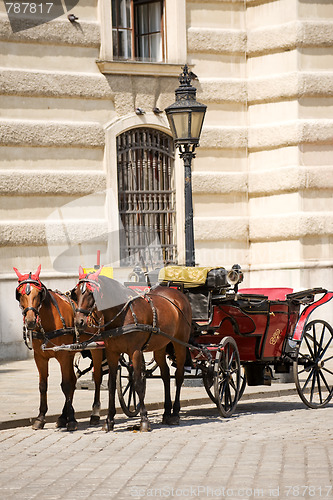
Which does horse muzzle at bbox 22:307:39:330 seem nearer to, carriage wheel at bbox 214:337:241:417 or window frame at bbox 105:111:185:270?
carriage wheel at bbox 214:337:241:417

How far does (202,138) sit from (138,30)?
2421 millimetres

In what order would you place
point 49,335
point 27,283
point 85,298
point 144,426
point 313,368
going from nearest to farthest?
1. point 85,298
2. point 144,426
3. point 27,283
4. point 49,335
5. point 313,368

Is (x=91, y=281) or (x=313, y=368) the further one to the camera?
(x=313, y=368)

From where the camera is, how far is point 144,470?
812cm

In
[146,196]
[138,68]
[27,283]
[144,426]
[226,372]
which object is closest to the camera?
[144,426]

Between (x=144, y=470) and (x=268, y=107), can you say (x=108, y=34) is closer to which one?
(x=268, y=107)

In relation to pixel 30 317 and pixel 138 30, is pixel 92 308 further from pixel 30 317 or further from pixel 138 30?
pixel 138 30

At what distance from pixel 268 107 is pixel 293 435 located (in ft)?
34.9

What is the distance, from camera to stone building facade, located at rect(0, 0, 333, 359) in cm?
1792

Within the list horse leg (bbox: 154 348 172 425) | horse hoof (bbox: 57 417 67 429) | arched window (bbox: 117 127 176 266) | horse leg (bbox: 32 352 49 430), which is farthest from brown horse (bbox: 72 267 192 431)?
arched window (bbox: 117 127 176 266)

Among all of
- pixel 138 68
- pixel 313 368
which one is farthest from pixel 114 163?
pixel 313 368

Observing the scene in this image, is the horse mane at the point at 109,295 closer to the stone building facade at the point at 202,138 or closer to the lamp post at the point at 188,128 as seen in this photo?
the lamp post at the point at 188,128

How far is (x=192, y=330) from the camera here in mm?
11688

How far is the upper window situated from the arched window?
58.8 inches
